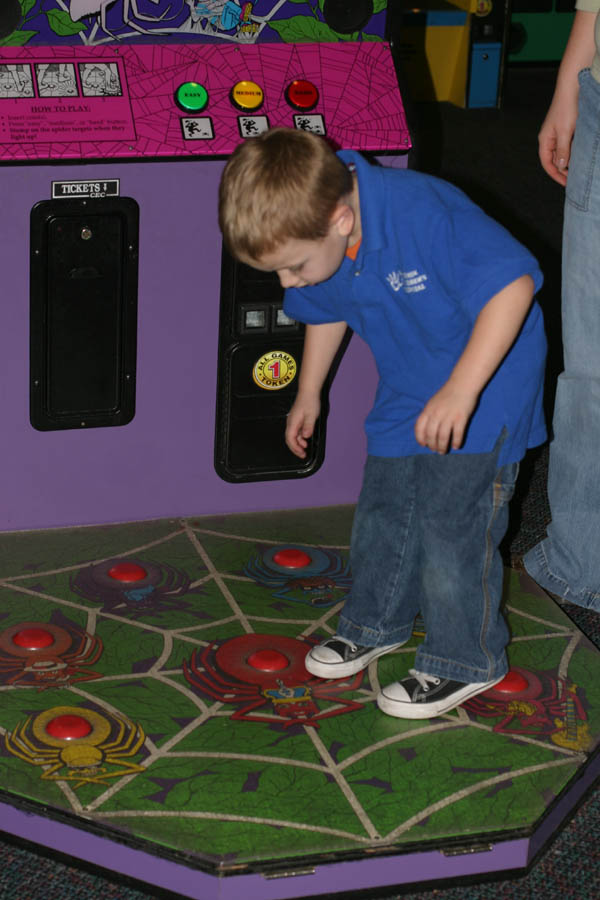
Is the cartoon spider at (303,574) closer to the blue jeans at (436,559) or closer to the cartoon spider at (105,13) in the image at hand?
the blue jeans at (436,559)

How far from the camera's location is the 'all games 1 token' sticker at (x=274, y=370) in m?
2.01

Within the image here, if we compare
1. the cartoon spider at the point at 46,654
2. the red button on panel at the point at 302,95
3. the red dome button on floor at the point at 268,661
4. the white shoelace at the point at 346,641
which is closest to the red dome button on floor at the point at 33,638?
the cartoon spider at the point at 46,654

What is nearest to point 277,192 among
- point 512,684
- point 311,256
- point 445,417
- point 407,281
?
point 311,256

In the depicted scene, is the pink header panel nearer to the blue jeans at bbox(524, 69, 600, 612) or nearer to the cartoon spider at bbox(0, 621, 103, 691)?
the blue jeans at bbox(524, 69, 600, 612)

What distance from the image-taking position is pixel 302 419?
164 centimetres

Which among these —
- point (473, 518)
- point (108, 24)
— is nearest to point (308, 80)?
point (108, 24)

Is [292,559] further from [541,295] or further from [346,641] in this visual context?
[541,295]

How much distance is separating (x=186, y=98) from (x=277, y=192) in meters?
0.54

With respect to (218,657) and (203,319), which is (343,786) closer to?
(218,657)

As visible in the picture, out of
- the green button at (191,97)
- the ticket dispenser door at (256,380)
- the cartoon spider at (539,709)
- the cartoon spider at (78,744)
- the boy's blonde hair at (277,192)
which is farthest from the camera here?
the ticket dispenser door at (256,380)

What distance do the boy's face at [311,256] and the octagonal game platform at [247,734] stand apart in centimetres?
55

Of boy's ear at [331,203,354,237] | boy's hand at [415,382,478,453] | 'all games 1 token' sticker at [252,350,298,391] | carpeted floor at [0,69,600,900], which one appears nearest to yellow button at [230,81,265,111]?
carpeted floor at [0,69,600,900]

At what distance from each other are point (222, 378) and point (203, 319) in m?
0.10

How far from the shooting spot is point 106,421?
6.44ft
